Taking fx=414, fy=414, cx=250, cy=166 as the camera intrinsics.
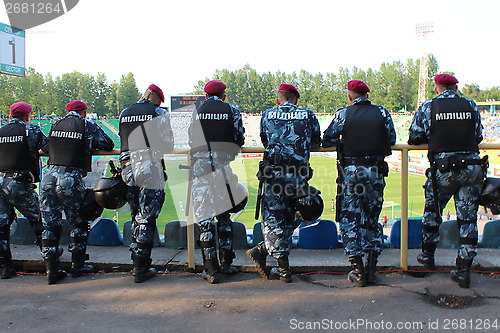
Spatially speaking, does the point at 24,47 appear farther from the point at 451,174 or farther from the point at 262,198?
the point at 451,174

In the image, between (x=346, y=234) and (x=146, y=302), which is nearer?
(x=146, y=302)

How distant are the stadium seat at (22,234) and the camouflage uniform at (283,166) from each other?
2.94m

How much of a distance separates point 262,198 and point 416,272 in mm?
1537

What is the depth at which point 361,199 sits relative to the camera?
3553 millimetres

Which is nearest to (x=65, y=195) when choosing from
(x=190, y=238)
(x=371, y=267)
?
(x=190, y=238)

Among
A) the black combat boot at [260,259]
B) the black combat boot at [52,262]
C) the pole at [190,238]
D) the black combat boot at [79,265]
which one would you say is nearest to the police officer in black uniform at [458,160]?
the black combat boot at [260,259]

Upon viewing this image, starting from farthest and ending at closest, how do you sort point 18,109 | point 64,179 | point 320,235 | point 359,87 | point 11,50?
point 11,50 → point 320,235 → point 18,109 → point 64,179 → point 359,87

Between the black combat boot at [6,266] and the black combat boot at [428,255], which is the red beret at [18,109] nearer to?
the black combat boot at [6,266]

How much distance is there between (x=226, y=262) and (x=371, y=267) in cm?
129

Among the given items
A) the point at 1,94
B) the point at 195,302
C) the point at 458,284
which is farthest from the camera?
the point at 1,94

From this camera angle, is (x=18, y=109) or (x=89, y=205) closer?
(x=89, y=205)

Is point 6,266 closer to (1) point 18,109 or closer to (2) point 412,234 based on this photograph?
(1) point 18,109

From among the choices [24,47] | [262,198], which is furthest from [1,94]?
[262,198]

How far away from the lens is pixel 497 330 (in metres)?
2.65
